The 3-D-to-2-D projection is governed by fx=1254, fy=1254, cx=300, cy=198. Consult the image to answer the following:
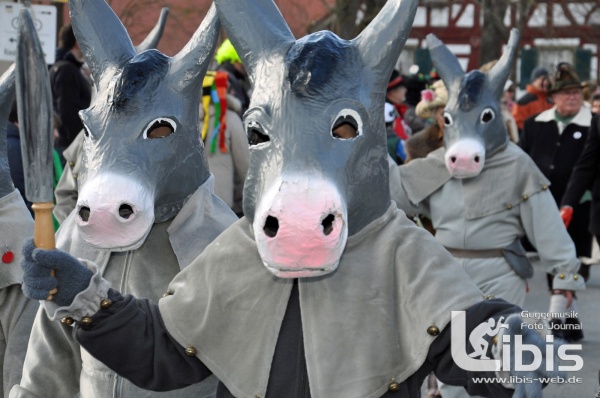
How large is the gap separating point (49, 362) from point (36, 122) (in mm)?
1398

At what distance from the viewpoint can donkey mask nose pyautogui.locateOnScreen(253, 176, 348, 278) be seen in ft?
10.7

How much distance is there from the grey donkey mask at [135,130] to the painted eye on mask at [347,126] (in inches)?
34.2

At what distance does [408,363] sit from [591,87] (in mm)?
9620

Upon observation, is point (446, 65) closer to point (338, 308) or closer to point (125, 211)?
point (125, 211)

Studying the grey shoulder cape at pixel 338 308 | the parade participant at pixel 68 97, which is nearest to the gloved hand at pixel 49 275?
the grey shoulder cape at pixel 338 308

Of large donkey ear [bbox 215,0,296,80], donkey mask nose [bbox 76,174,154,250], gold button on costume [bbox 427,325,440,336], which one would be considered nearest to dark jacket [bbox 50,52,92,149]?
donkey mask nose [bbox 76,174,154,250]

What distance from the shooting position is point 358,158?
139 inches

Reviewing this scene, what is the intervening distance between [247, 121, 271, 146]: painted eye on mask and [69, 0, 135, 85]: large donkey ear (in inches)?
44.6

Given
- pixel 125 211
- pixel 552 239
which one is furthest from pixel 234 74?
pixel 125 211

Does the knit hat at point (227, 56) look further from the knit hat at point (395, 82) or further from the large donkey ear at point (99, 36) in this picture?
the large donkey ear at point (99, 36)

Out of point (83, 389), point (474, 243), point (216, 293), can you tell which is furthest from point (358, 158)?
point (474, 243)

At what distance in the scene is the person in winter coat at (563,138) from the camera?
35.5ft

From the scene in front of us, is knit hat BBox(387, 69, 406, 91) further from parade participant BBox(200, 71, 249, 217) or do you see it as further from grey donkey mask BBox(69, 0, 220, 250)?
grey donkey mask BBox(69, 0, 220, 250)

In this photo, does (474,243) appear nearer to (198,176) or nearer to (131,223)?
(198,176)
